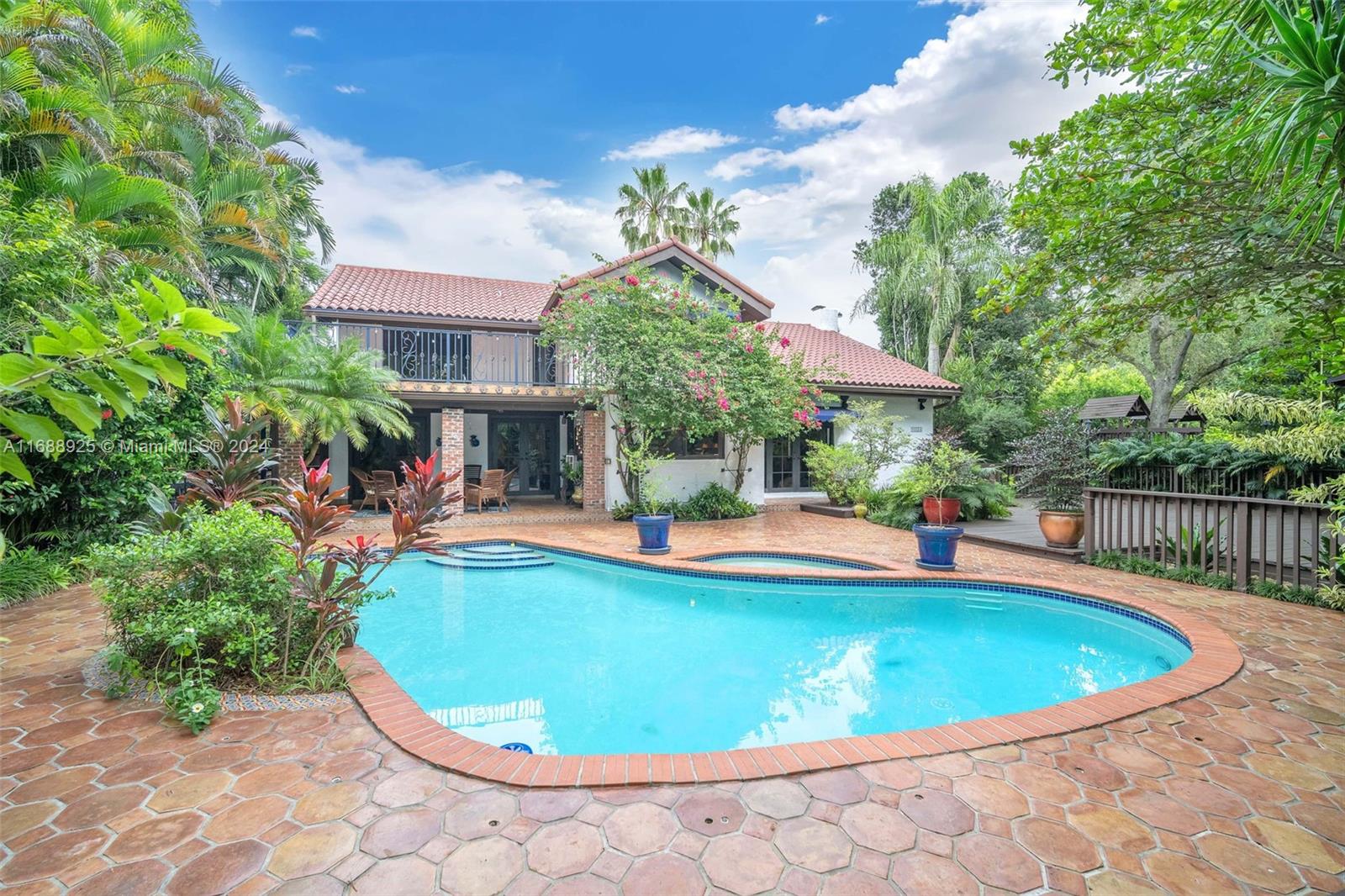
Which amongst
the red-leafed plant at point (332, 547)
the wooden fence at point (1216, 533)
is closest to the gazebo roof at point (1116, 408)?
the wooden fence at point (1216, 533)

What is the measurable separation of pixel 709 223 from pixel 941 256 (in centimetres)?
1114

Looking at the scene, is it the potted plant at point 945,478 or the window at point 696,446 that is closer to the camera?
the potted plant at point 945,478

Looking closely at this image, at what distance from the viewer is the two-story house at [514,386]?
16.3 metres

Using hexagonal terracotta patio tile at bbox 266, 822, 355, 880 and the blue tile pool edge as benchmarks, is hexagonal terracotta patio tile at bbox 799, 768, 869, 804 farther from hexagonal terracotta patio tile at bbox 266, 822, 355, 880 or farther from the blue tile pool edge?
the blue tile pool edge

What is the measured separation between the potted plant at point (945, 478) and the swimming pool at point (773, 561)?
3857 mm

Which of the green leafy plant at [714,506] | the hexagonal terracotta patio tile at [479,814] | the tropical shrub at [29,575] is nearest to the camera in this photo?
the hexagonal terracotta patio tile at [479,814]

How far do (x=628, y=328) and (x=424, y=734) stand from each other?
11.4 metres

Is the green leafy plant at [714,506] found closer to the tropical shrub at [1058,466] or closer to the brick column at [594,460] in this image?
the brick column at [594,460]

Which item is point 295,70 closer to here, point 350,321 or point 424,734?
point 350,321

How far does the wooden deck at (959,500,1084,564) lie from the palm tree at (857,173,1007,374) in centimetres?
1218

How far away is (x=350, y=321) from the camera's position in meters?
16.7

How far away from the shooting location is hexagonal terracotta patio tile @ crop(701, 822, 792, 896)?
2670mm

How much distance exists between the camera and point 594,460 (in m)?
16.9

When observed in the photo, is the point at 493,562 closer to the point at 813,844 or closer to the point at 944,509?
the point at 813,844
